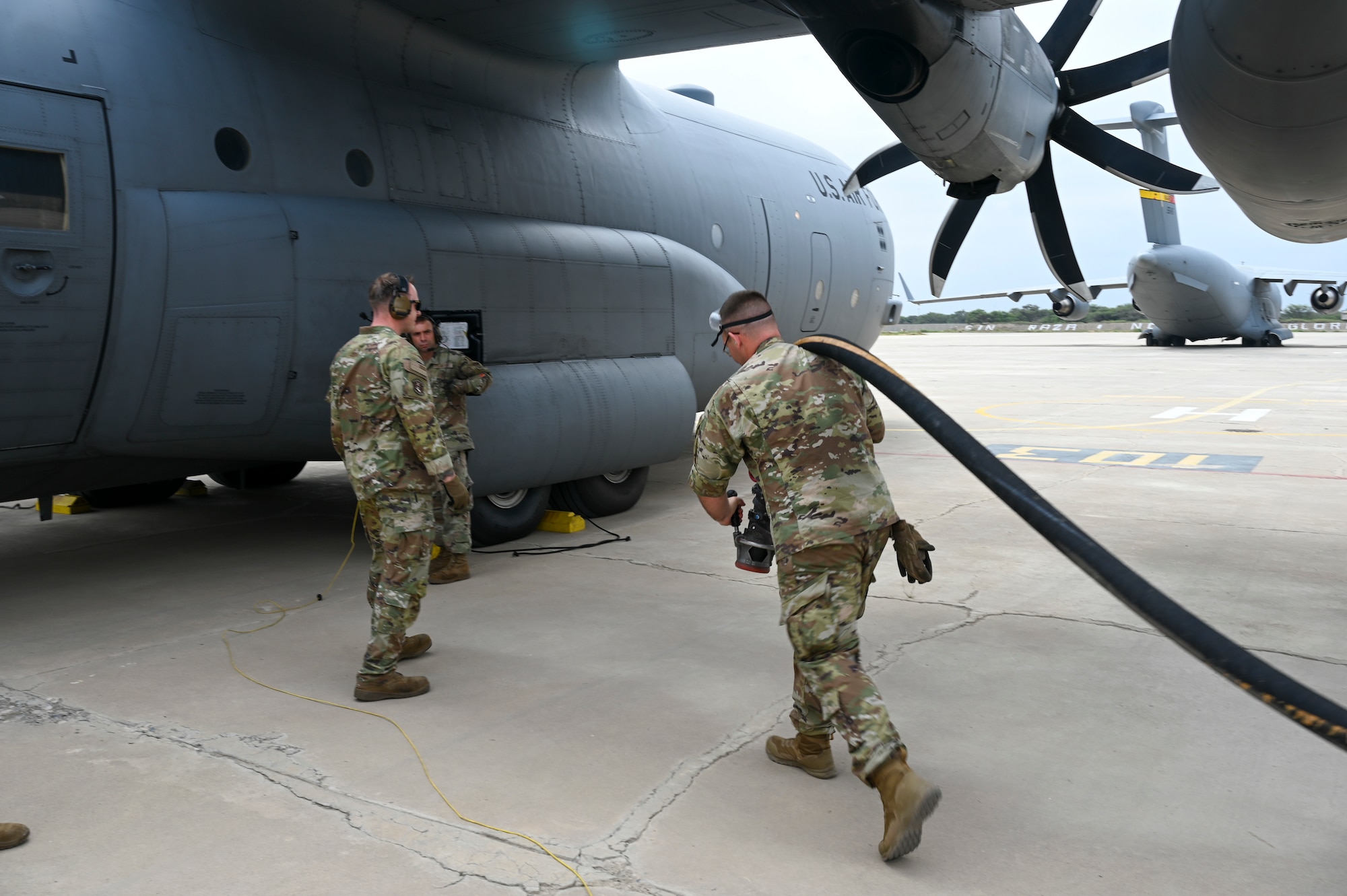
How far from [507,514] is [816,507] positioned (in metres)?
5.11

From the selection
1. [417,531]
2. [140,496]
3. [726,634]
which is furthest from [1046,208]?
[140,496]

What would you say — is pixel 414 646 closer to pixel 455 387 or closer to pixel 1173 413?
pixel 455 387

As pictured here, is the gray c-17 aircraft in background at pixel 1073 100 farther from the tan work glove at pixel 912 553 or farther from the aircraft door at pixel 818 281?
the aircraft door at pixel 818 281

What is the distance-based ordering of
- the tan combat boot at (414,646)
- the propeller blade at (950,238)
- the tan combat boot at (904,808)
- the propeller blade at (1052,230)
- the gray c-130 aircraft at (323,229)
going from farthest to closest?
1. the propeller blade at (950,238)
2. the propeller blade at (1052,230)
3. the gray c-130 aircraft at (323,229)
4. the tan combat boot at (414,646)
5. the tan combat boot at (904,808)

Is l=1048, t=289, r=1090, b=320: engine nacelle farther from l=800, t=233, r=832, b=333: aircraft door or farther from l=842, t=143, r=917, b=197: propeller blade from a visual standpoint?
l=842, t=143, r=917, b=197: propeller blade

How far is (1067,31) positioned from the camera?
8352mm

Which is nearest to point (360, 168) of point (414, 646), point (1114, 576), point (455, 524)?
point (455, 524)

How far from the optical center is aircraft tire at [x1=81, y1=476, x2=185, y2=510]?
408 inches

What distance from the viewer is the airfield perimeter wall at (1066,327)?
8179 cm

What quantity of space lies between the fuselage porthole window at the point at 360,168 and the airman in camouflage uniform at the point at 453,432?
1353mm

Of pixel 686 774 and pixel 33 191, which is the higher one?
pixel 33 191

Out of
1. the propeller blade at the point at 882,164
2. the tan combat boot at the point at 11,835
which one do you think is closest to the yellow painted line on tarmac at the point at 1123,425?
the propeller blade at the point at 882,164

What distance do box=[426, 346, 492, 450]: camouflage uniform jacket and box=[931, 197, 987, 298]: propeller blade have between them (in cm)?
421

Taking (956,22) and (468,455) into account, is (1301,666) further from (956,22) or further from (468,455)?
(468,455)
